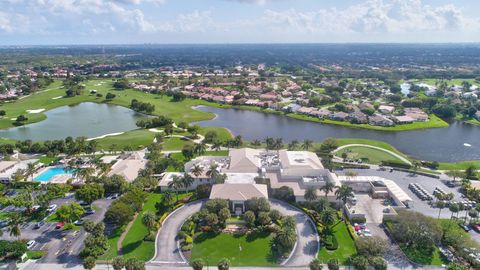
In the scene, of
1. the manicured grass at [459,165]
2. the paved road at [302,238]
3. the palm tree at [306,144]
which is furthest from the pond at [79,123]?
the manicured grass at [459,165]

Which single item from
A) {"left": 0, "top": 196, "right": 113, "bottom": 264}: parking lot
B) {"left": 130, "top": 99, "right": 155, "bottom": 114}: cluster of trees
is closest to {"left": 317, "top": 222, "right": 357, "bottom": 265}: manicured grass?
{"left": 0, "top": 196, "right": 113, "bottom": 264}: parking lot

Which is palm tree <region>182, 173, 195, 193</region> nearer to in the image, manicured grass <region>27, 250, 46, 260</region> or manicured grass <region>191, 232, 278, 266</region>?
manicured grass <region>191, 232, 278, 266</region>

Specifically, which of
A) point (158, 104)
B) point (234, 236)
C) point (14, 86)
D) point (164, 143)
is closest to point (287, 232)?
point (234, 236)

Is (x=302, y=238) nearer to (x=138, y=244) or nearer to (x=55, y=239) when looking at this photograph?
(x=138, y=244)

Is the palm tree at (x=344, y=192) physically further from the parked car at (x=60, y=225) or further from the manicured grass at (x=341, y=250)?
the parked car at (x=60, y=225)

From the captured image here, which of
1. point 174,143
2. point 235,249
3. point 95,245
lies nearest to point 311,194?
point 235,249
